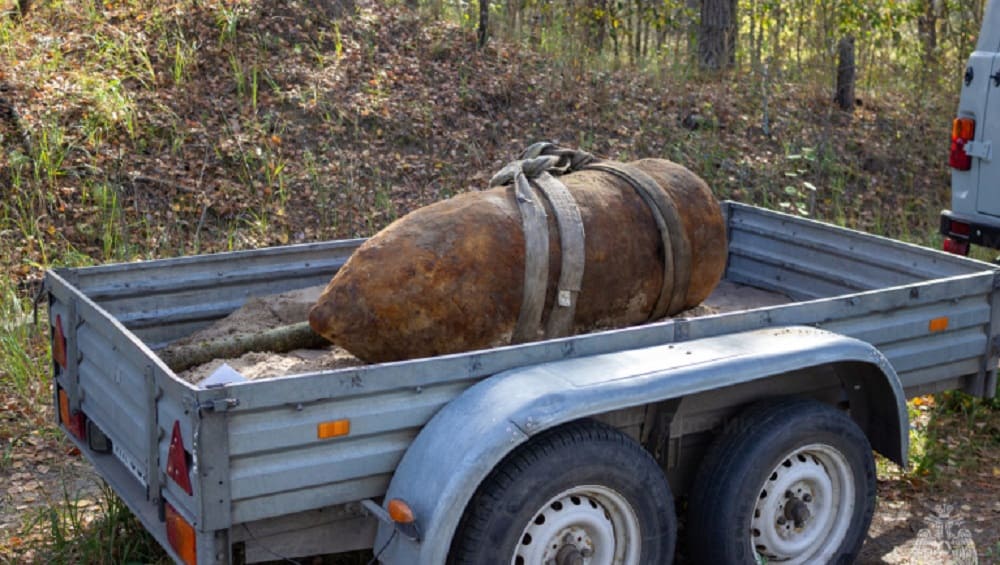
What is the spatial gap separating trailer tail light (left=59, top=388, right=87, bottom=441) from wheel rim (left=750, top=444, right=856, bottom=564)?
2561 millimetres

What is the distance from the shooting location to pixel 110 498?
4.53 meters

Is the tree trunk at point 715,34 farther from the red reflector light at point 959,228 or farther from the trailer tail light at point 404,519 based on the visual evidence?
the trailer tail light at point 404,519

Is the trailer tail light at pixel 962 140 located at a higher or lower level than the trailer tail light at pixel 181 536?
higher

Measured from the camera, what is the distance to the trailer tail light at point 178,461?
3.19 m

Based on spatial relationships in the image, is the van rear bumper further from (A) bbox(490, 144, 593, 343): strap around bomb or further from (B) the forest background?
(A) bbox(490, 144, 593, 343): strap around bomb

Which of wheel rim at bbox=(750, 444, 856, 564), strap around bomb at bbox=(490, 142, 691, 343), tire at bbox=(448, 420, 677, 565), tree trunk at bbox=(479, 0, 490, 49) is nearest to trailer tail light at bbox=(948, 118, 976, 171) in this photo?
strap around bomb at bbox=(490, 142, 691, 343)

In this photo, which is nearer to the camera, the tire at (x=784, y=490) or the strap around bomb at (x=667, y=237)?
the tire at (x=784, y=490)

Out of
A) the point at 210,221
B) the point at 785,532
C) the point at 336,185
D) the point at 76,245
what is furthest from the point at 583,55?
the point at 785,532

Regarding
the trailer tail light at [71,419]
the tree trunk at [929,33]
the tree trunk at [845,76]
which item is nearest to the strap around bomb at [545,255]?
the trailer tail light at [71,419]

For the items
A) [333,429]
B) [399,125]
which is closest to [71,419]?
[333,429]

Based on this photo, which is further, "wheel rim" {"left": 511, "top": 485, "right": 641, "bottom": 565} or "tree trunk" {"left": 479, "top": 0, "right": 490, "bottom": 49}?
"tree trunk" {"left": 479, "top": 0, "right": 490, "bottom": 49}

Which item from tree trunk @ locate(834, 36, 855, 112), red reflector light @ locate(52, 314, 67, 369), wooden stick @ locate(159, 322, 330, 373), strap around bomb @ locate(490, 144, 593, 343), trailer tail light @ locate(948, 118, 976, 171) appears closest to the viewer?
strap around bomb @ locate(490, 144, 593, 343)

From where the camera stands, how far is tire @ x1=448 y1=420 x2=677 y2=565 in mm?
3391

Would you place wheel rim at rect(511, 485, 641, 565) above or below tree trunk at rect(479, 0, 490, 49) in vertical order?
below
